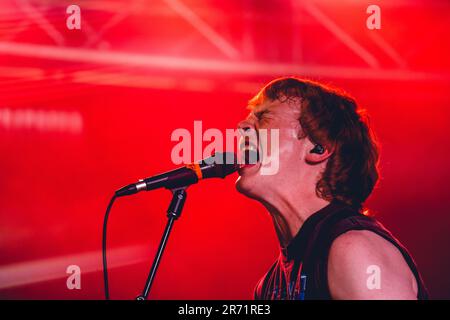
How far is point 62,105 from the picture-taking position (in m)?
4.60

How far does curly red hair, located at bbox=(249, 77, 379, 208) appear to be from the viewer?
2369mm

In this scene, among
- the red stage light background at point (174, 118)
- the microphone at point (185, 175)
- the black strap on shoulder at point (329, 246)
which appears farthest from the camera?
the red stage light background at point (174, 118)

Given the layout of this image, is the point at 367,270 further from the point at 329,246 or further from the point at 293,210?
the point at 293,210

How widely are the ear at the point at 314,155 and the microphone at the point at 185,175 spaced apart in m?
0.40

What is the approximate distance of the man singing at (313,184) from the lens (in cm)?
195

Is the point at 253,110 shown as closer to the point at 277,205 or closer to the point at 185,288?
the point at 277,205

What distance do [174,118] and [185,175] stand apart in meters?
2.51

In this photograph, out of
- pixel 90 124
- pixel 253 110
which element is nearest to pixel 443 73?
pixel 253 110

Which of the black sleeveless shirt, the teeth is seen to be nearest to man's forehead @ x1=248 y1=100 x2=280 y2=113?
the teeth

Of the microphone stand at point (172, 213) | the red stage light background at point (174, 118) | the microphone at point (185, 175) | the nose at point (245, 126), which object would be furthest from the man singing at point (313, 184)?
the red stage light background at point (174, 118)

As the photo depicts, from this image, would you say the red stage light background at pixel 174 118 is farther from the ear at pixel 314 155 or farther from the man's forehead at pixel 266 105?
the ear at pixel 314 155

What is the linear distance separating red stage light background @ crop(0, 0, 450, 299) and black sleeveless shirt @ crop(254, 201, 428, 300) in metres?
2.17

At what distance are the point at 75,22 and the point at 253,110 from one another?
239cm
